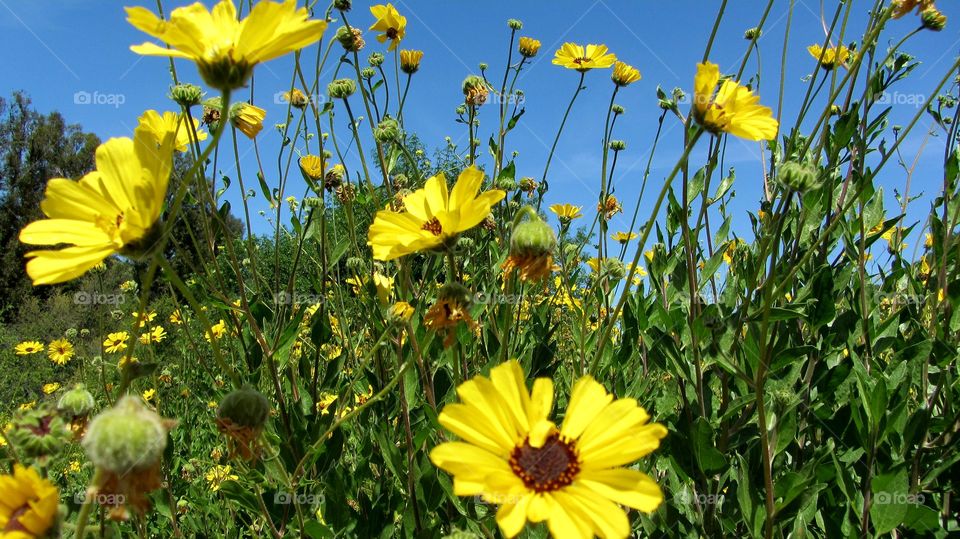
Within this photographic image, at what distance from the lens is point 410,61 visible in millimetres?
3363

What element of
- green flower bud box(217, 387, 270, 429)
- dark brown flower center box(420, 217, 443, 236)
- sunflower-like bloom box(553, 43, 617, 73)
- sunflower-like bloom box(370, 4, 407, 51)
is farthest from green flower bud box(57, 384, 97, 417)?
sunflower-like bloom box(553, 43, 617, 73)

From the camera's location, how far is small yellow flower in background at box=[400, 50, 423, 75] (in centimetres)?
335

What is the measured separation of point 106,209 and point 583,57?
2922 mm

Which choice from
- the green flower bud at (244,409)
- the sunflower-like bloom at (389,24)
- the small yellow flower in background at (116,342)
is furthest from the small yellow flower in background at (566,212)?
the small yellow flower in background at (116,342)

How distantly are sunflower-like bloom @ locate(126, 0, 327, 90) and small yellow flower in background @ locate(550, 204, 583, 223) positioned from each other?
319 centimetres

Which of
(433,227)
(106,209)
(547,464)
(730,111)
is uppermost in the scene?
(730,111)

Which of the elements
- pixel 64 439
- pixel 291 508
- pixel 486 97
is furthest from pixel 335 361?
pixel 486 97

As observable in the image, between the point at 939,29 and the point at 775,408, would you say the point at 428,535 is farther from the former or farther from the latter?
the point at 939,29

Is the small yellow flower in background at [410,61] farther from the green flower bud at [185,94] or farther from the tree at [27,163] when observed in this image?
the tree at [27,163]

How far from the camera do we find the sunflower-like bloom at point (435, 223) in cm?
135

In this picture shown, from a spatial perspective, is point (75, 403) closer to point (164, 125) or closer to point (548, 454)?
point (548, 454)

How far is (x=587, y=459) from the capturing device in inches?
40.4

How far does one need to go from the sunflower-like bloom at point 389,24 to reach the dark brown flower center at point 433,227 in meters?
1.73

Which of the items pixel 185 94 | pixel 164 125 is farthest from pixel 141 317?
pixel 164 125
